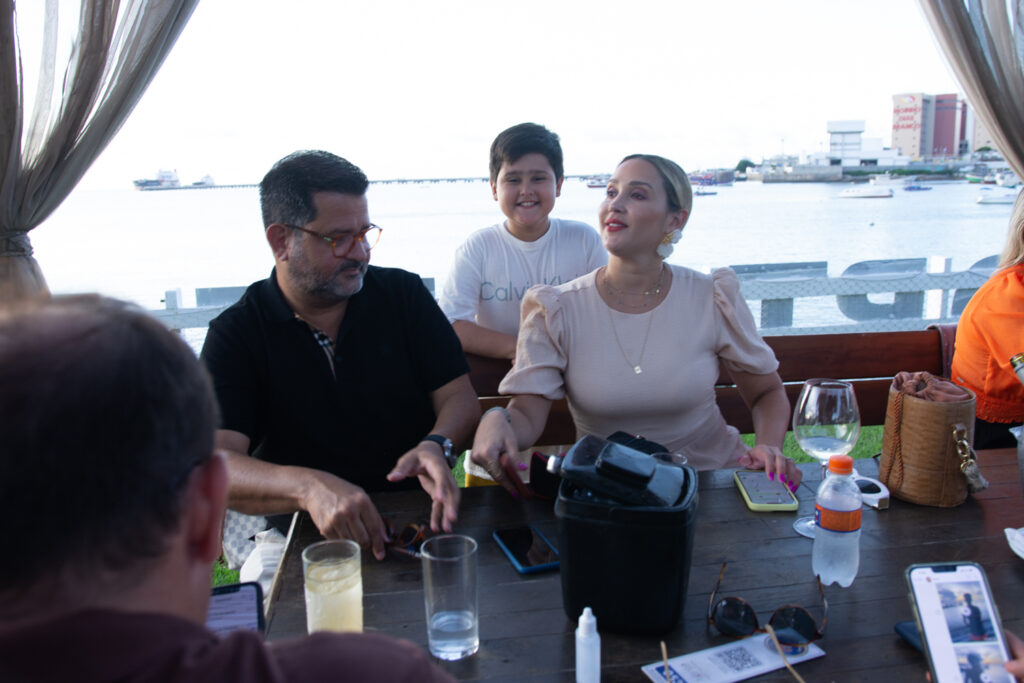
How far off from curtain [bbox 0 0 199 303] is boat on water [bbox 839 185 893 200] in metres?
36.6

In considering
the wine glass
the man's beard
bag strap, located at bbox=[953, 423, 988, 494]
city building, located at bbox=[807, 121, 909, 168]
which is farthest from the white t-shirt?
city building, located at bbox=[807, 121, 909, 168]

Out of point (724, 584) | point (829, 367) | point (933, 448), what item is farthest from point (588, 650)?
point (829, 367)

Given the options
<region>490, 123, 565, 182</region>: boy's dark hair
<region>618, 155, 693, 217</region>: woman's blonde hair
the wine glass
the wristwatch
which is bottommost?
the wristwatch

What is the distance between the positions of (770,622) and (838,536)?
0.94 feet

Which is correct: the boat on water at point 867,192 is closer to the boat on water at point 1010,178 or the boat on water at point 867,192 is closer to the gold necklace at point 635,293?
the boat on water at point 1010,178

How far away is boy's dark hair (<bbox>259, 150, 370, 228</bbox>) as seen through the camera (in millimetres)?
2273

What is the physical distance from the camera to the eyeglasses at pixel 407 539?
62.7 inches

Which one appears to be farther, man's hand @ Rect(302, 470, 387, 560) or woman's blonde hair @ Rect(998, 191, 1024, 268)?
woman's blonde hair @ Rect(998, 191, 1024, 268)

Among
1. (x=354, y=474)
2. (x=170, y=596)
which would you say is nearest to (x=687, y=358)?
(x=354, y=474)

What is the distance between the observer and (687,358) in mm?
2436

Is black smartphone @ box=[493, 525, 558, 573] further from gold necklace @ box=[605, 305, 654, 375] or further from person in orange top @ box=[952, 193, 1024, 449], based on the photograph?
person in orange top @ box=[952, 193, 1024, 449]

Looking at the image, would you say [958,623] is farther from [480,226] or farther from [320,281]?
[480,226]

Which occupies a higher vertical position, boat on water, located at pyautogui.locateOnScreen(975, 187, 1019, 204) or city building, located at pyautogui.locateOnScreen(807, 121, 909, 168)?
city building, located at pyautogui.locateOnScreen(807, 121, 909, 168)

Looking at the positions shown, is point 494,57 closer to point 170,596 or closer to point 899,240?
point 170,596
